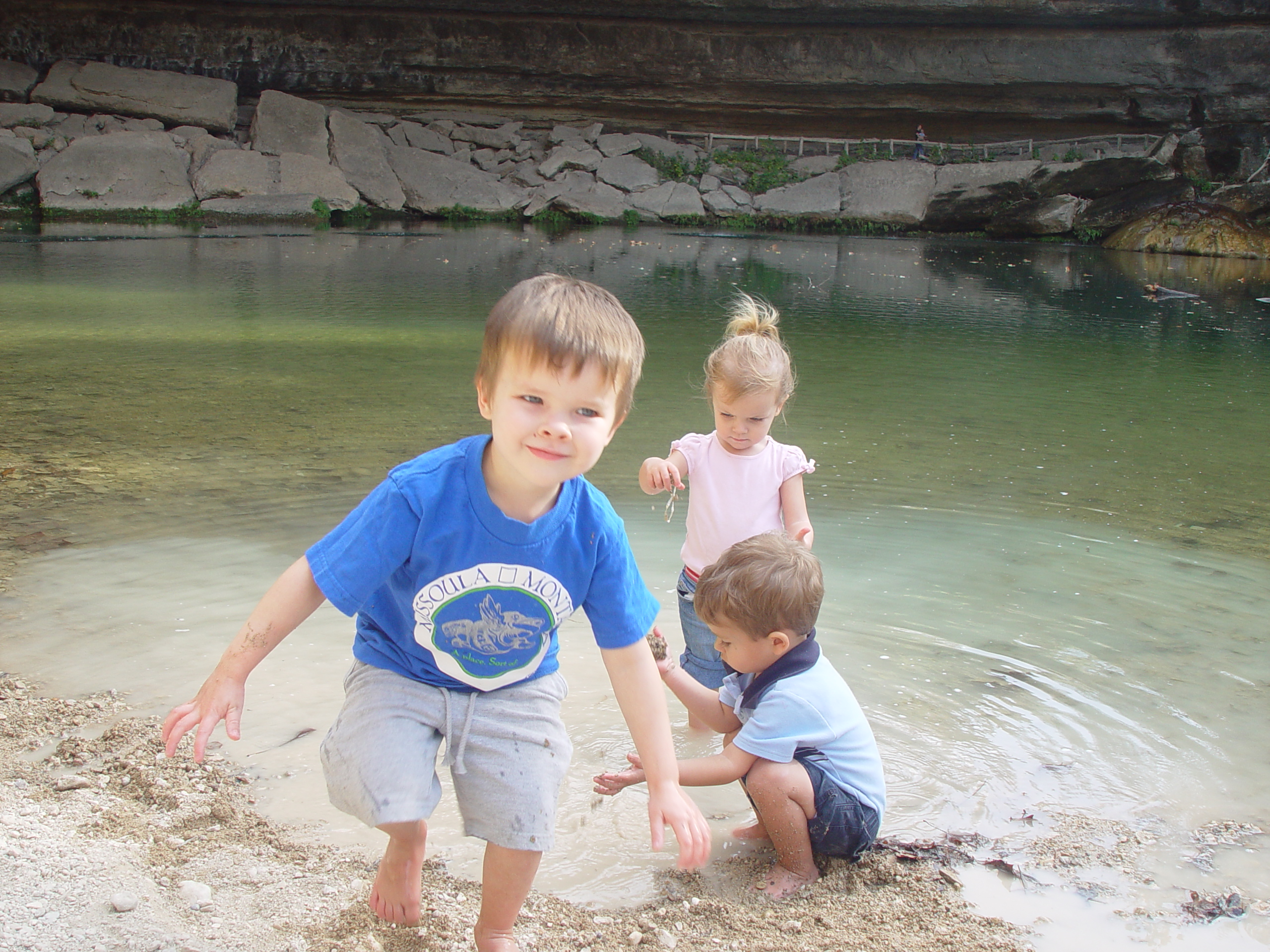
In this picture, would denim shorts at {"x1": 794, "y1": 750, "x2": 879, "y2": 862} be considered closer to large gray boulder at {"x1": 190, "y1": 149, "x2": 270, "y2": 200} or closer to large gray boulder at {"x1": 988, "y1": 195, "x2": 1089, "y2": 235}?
large gray boulder at {"x1": 190, "y1": 149, "x2": 270, "y2": 200}

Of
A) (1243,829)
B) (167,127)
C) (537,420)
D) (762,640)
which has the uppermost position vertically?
(167,127)

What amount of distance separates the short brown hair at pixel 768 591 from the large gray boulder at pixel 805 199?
1720 centimetres

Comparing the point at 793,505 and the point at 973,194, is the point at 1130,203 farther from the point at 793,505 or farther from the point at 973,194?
the point at 793,505

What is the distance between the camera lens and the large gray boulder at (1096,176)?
17.7m

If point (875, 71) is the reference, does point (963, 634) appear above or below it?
below

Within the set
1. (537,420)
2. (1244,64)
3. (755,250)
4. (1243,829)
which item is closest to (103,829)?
(537,420)

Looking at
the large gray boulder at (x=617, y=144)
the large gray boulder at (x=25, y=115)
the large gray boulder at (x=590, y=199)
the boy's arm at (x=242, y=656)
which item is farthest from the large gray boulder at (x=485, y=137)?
the boy's arm at (x=242, y=656)

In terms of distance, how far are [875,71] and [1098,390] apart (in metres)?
14.9

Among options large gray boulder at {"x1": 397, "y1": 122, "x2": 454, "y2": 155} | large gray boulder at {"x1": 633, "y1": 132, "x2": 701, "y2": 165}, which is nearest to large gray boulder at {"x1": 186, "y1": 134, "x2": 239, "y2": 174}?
large gray boulder at {"x1": 397, "y1": 122, "x2": 454, "y2": 155}

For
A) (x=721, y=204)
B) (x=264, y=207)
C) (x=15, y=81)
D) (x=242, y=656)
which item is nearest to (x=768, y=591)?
(x=242, y=656)

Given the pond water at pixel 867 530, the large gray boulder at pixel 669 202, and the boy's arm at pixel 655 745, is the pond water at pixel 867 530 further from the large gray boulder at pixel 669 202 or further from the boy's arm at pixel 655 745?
the large gray boulder at pixel 669 202

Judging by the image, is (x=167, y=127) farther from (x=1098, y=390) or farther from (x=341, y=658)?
(x=341, y=658)

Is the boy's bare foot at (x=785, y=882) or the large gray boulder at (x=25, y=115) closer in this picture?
the boy's bare foot at (x=785, y=882)

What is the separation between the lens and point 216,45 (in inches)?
734
